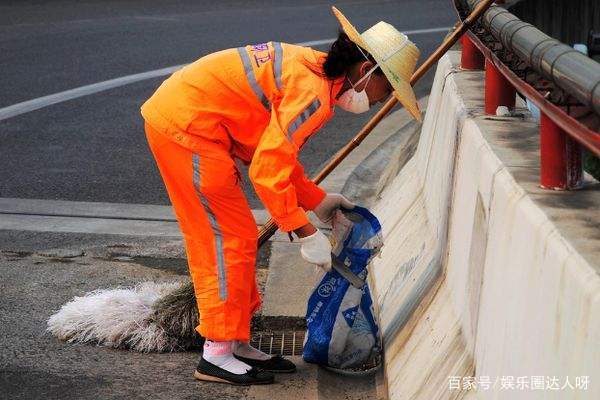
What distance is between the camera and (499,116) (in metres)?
4.52

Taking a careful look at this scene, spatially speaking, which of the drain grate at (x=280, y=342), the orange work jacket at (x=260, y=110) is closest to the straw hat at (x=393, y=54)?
the orange work jacket at (x=260, y=110)

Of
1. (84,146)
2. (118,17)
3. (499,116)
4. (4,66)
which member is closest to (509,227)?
(499,116)

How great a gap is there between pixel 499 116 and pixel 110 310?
180 cm

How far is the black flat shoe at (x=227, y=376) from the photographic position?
4668mm

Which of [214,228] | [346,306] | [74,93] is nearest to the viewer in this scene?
[214,228]

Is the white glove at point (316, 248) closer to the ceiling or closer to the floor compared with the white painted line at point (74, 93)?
closer to the ceiling

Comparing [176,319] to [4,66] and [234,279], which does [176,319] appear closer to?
[234,279]

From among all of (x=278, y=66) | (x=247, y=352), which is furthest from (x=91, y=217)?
(x=278, y=66)

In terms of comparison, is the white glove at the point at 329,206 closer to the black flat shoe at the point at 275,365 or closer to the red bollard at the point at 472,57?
the black flat shoe at the point at 275,365

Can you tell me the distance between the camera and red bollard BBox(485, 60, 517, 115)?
460 centimetres

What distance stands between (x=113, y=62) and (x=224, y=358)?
8.63 m

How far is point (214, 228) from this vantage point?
4.60 meters

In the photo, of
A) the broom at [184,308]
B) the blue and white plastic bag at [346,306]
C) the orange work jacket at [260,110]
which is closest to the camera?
the orange work jacket at [260,110]

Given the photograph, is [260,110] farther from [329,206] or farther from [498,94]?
[498,94]
